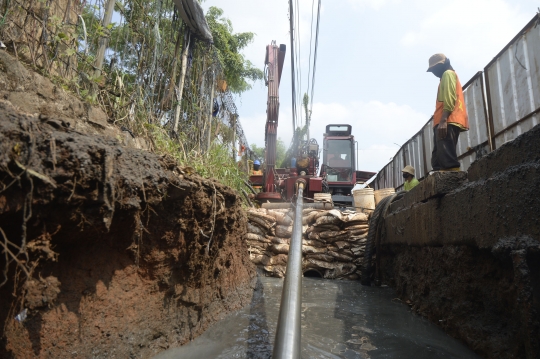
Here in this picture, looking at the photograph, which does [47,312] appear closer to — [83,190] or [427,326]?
[83,190]

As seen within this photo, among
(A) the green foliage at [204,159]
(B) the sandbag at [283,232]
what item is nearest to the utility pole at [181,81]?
(A) the green foliage at [204,159]

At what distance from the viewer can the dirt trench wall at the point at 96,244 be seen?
1354mm

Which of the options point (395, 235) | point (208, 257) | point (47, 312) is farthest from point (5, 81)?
point (395, 235)

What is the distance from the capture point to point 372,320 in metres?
3.08

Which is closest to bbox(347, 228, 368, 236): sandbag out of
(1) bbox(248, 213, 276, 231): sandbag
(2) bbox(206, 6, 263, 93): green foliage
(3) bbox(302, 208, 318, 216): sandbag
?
(3) bbox(302, 208, 318, 216): sandbag

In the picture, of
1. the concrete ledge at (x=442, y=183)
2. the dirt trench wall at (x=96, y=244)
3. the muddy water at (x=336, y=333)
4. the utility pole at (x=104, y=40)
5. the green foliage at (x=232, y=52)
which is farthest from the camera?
the green foliage at (x=232, y=52)

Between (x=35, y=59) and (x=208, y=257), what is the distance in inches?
77.0

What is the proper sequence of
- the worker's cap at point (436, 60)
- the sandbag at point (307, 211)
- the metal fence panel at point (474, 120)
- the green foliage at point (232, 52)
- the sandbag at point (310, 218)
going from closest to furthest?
the worker's cap at point (436, 60) → the metal fence panel at point (474, 120) → the sandbag at point (310, 218) → the sandbag at point (307, 211) → the green foliage at point (232, 52)

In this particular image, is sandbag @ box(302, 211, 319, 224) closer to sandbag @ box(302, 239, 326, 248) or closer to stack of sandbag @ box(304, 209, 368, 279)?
stack of sandbag @ box(304, 209, 368, 279)

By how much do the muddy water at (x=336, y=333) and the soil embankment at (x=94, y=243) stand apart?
0.22 m

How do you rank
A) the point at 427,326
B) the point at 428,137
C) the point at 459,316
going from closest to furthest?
the point at 459,316, the point at 427,326, the point at 428,137

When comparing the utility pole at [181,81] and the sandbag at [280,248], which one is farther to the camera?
the sandbag at [280,248]

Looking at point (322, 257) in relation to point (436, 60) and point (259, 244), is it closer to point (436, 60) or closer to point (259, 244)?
point (259, 244)

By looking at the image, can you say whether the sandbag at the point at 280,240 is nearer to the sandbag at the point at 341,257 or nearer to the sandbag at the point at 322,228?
the sandbag at the point at 322,228
